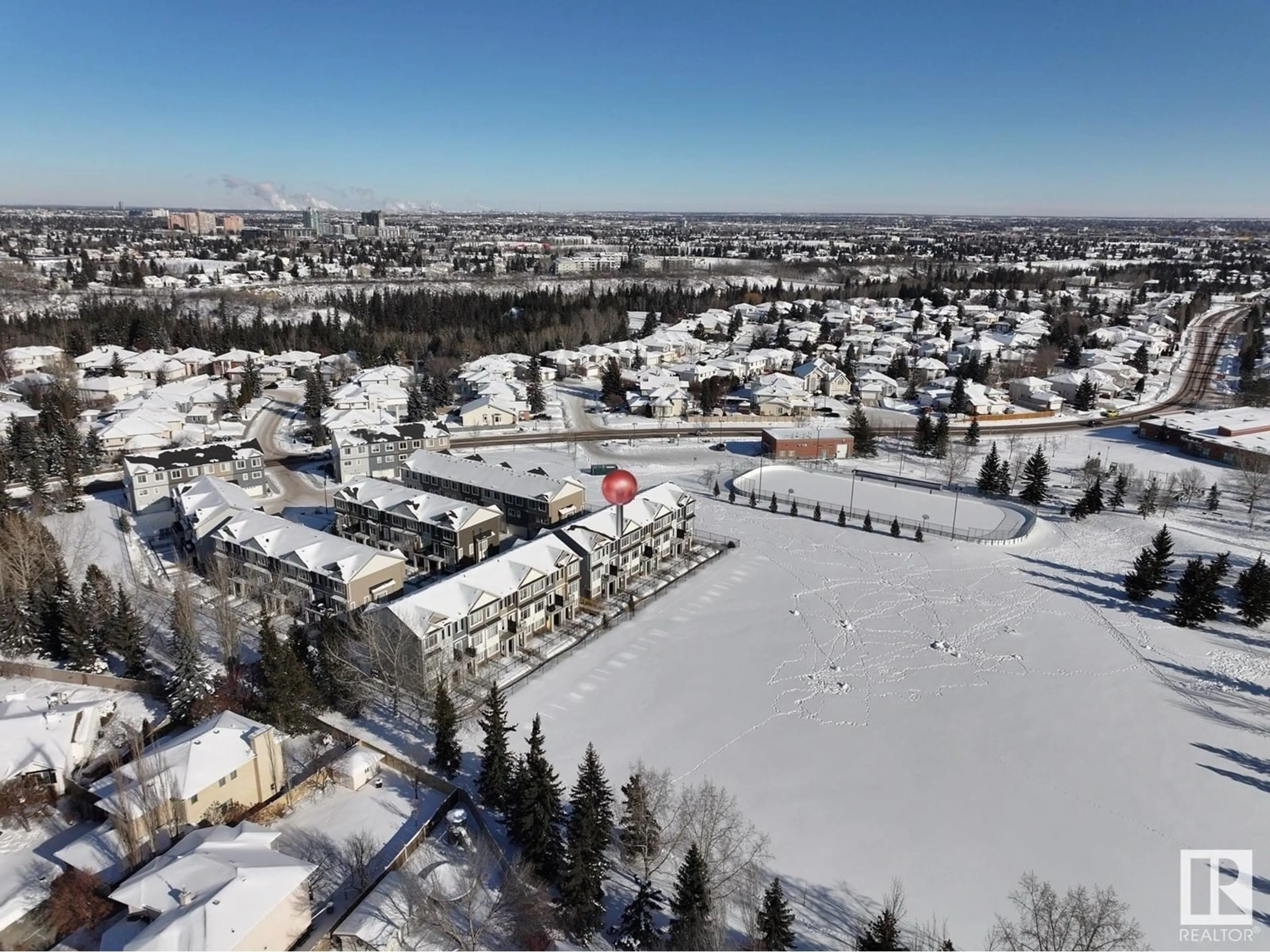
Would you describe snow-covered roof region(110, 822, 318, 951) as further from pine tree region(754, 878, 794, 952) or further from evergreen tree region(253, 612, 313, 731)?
pine tree region(754, 878, 794, 952)

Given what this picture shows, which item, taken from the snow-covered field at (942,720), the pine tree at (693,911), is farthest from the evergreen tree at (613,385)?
the pine tree at (693,911)

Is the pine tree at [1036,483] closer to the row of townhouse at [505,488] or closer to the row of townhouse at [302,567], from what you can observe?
the row of townhouse at [505,488]

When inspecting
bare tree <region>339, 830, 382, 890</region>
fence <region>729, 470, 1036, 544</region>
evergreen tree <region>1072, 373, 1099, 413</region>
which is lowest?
bare tree <region>339, 830, 382, 890</region>

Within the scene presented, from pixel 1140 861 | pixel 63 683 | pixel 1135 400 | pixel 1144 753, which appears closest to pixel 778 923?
pixel 1140 861

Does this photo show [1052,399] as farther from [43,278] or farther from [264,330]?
[43,278]

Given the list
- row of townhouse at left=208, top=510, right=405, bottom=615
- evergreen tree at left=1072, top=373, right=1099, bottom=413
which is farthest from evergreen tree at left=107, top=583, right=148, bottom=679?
evergreen tree at left=1072, top=373, right=1099, bottom=413

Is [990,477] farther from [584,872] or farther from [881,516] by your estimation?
[584,872]
